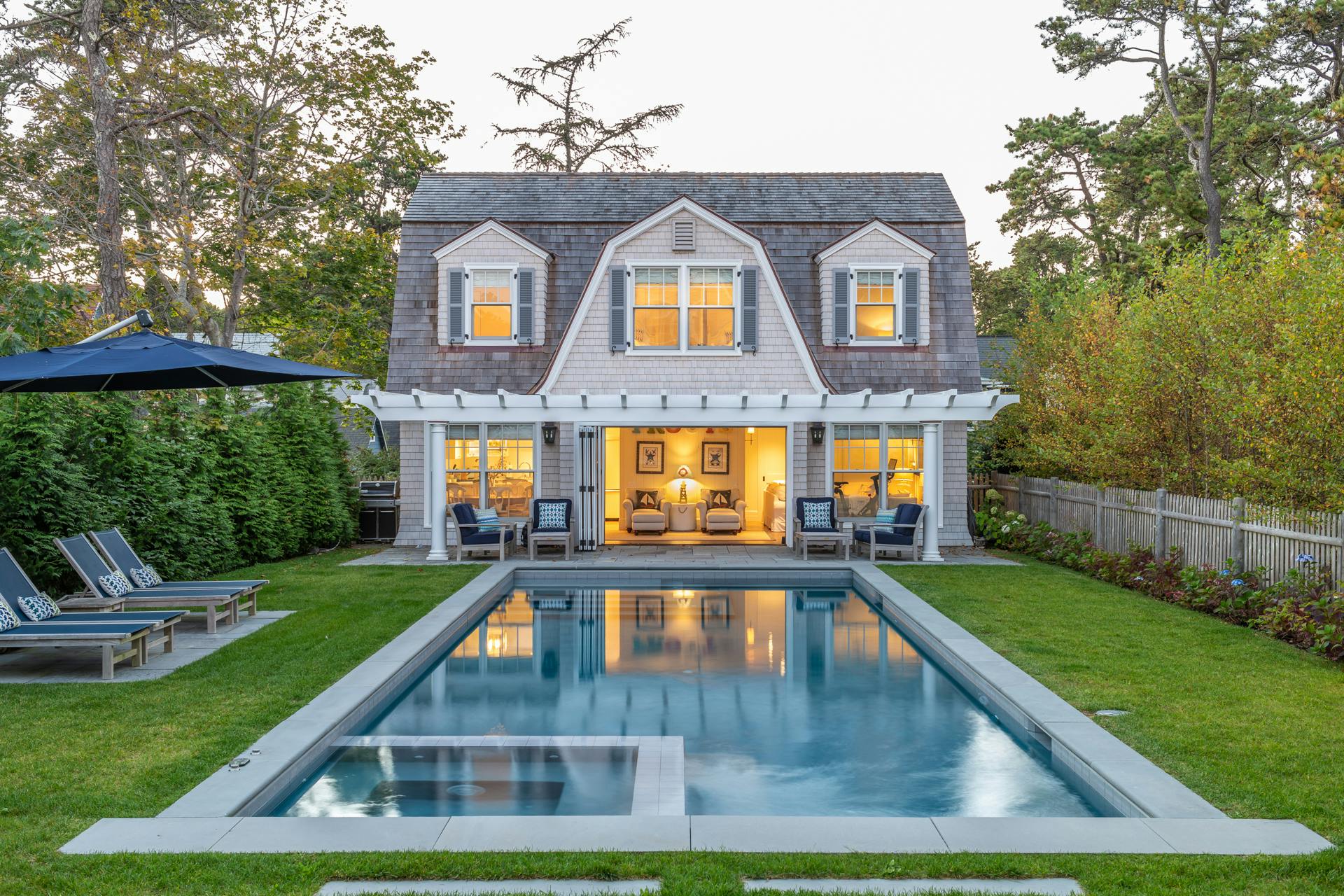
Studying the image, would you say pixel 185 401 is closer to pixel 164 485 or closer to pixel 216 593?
pixel 164 485

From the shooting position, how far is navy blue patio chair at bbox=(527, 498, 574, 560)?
15031 millimetres

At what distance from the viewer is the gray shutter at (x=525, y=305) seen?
1661 centimetres

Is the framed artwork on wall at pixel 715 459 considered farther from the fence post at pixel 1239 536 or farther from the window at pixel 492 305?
the fence post at pixel 1239 536

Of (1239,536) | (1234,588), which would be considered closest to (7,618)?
(1234,588)

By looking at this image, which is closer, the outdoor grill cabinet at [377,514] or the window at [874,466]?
the window at [874,466]

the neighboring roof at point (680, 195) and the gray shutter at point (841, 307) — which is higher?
the neighboring roof at point (680, 195)

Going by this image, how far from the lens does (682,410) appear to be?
48.3ft

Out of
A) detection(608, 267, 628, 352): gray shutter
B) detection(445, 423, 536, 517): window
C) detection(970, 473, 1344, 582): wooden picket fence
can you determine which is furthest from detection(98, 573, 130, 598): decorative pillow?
detection(970, 473, 1344, 582): wooden picket fence

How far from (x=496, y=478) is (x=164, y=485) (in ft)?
19.6

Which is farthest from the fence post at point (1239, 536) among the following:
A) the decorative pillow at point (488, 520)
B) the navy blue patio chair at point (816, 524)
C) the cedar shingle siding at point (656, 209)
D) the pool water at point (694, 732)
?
the decorative pillow at point (488, 520)

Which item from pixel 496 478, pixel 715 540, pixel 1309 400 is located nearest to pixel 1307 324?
pixel 1309 400

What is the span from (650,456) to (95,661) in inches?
557

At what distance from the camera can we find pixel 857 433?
55.5ft

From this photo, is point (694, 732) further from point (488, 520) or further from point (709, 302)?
point (709, 302)
